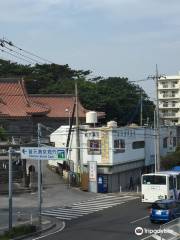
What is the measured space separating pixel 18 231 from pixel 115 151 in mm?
27473

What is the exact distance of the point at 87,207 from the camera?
4497cm

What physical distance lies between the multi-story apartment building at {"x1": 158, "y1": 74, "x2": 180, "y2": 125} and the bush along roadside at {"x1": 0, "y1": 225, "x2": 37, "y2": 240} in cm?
10579

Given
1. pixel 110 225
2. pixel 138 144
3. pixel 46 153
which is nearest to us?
pixel 46 153

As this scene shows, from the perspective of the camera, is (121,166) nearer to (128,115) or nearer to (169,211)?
(169,211)

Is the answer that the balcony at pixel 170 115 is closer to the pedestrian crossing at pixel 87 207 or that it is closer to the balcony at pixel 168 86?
the balcony at pixel 168 86

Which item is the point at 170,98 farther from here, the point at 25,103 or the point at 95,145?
the point at 95,145

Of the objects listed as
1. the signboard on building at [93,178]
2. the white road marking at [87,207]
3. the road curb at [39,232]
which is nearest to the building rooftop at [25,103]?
A: the signboard on building at [93,178]

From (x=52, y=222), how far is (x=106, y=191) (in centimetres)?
2059

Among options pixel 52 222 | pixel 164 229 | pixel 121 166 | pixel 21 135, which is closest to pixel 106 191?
pixel 121 166

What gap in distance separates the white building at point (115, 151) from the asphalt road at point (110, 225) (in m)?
10.8

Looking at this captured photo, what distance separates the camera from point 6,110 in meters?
68.6

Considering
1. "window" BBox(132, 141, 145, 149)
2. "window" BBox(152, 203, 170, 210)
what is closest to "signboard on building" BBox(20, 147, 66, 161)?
"window" BBox(152, 203, 170, 210)

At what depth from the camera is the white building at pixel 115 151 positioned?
5675cm

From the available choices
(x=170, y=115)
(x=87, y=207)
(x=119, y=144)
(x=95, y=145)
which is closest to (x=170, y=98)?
(x=170, y=115)
